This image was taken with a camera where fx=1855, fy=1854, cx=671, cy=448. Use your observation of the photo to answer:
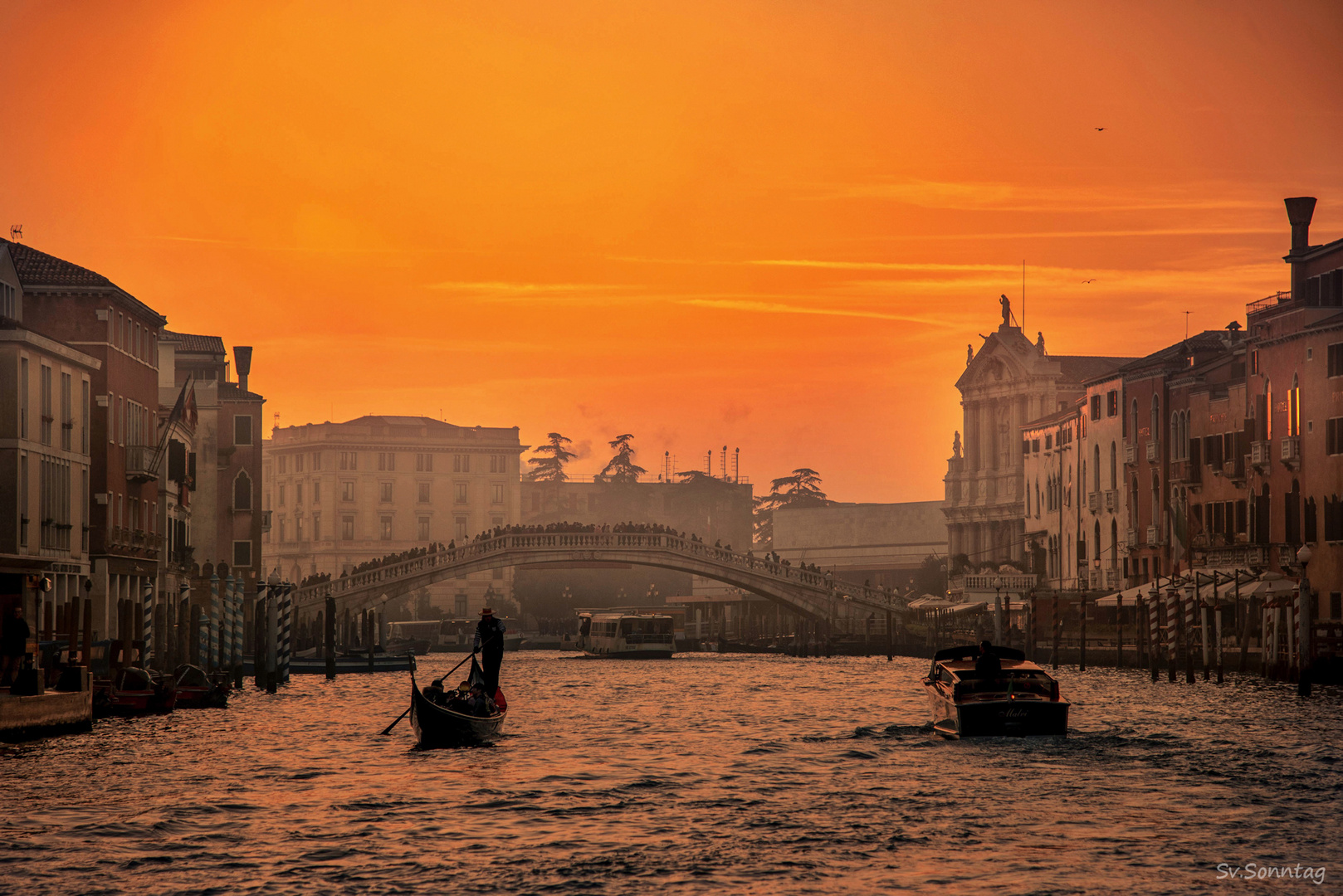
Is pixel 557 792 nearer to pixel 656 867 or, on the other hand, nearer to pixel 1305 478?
pixel 656 867

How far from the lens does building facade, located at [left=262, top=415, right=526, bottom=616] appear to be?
379ft

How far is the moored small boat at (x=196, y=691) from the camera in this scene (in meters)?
37.4

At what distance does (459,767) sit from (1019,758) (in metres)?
8.03

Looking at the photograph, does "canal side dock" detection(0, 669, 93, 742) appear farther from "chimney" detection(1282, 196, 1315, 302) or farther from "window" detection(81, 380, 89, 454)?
"chimney" detection(1282, 196, 1315, 302)

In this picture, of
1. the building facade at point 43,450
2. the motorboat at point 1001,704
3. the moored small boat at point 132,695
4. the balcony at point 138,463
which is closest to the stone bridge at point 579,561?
the balcony at point 138,463

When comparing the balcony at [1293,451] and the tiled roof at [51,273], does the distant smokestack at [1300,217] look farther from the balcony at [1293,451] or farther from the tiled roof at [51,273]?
the tiled roof at [51,273]

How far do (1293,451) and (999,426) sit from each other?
4827cm

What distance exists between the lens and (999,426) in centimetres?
9719

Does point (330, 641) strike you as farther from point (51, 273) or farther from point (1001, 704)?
point (1001, 704)

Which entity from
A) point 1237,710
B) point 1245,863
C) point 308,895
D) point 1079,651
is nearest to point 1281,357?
point 1079,651

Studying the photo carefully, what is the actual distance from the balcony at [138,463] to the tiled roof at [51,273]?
15.3ft

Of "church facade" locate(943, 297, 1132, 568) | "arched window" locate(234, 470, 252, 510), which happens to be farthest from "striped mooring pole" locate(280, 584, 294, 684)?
"church facade" locate(943, 297, 1132, 568)

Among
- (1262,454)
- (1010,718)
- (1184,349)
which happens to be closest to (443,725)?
(1010,718)

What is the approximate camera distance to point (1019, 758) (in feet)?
87.7
